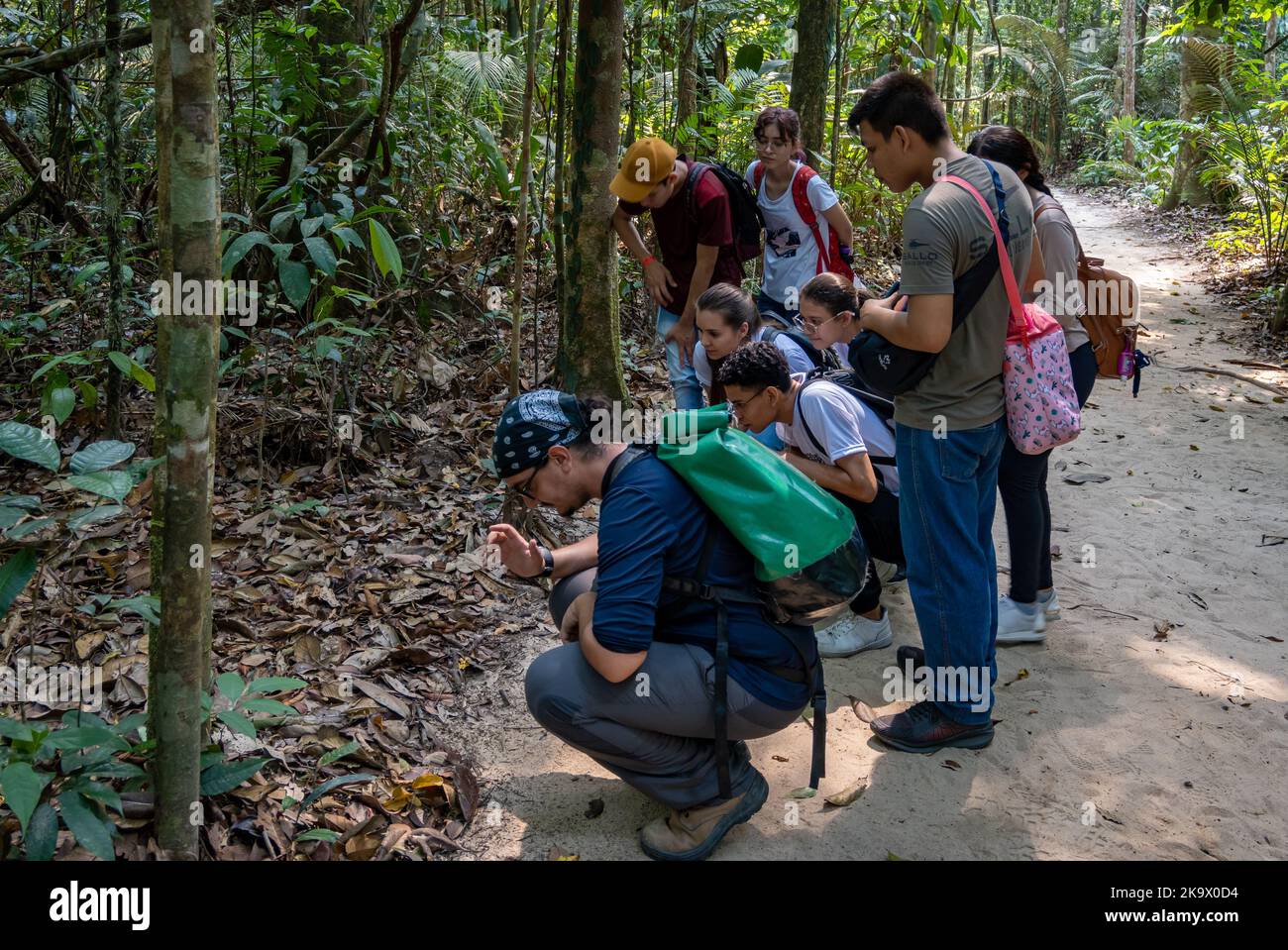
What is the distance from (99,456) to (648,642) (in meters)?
1.42

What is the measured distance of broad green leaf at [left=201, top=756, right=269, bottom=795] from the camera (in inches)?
106

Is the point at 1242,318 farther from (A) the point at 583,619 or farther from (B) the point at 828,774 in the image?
(A) the point at 583,619

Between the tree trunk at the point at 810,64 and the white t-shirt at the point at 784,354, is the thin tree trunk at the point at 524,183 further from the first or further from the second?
the tree trunk at the point at 810,64

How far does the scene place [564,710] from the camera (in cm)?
275

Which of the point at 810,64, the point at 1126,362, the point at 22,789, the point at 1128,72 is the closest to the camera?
the point at 22,789

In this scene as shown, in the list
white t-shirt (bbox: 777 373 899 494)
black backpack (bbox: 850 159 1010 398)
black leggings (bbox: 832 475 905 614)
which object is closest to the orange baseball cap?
white t-shirt (bbox: 777 373 899 494)

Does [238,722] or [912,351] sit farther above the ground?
[912,351]

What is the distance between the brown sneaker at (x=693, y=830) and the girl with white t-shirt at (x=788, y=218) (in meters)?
2.75

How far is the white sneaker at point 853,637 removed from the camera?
4.05 metres

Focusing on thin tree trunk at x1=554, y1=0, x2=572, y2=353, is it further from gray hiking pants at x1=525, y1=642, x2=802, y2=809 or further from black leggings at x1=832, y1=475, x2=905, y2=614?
gray hiking pants at x1=525, y1=642, x2=802, y2=809

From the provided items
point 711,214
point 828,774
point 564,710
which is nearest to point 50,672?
point 564,710

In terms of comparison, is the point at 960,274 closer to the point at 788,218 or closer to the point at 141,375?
the point at 788,218

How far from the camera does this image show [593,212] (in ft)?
16.3

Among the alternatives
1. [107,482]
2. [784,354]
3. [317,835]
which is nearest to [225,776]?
[317,835]
